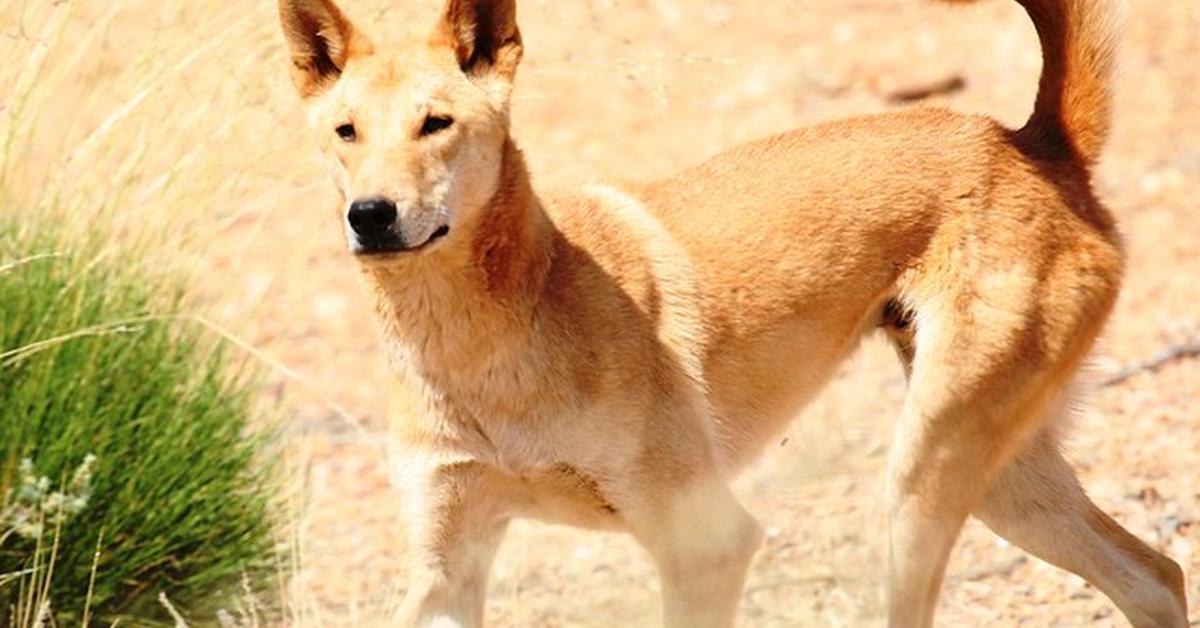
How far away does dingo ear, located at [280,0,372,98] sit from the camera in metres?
5.02

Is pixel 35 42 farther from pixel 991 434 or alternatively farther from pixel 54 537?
pixel 991 434

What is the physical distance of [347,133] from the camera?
481 centimetres

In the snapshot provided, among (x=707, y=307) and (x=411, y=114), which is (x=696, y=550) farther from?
(x=411, y=114)

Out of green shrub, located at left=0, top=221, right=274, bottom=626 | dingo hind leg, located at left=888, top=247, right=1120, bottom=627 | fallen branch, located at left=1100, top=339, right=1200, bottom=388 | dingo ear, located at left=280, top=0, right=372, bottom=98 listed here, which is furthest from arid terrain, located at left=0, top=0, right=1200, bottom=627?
dingo ear, located at left=280, top=0, right=372, bottom=98

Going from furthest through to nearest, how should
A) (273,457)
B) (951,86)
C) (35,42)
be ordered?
(951,86), (273,457), (35,42)

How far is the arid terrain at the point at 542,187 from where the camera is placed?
6145 millimetres

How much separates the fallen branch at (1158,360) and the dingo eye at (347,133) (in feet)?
11.8

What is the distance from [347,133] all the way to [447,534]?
95cm

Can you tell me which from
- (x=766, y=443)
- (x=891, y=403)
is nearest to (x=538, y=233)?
(x=766, y=443)

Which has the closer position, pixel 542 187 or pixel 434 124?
pixel 434 124

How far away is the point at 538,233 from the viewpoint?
504 centimetres

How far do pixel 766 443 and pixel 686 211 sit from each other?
2.12 ft

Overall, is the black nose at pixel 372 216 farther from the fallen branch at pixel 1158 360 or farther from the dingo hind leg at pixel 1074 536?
the fallen branch at pixel 1158 360

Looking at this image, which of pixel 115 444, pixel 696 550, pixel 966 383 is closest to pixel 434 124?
pixel 696 550
